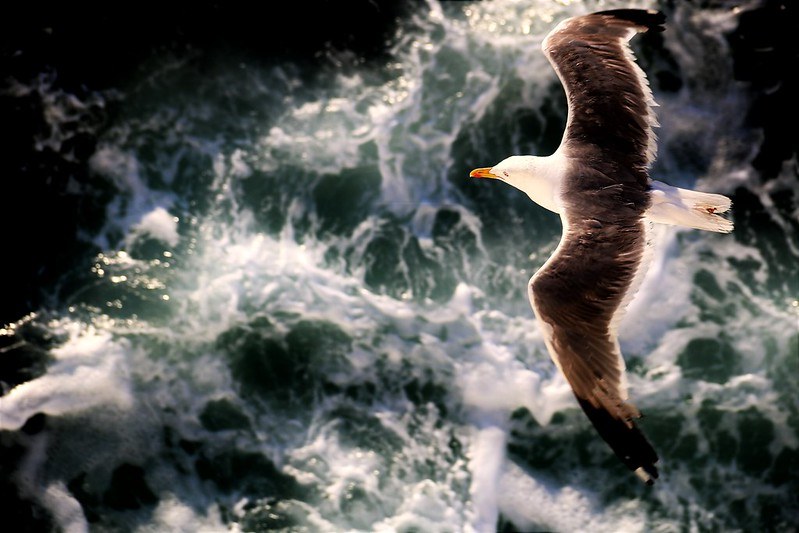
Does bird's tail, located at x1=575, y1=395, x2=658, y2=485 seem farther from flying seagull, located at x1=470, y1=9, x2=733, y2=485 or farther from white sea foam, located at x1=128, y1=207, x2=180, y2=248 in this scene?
white sea foam, located at x1=128, y1=207, x2=180, y2=248

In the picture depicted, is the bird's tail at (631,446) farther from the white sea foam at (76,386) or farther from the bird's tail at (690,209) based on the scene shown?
the white sea foam at (76,386)

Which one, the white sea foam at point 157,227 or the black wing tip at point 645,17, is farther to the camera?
the white sea foam at point 157,227

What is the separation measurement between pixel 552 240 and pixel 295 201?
2444 mm

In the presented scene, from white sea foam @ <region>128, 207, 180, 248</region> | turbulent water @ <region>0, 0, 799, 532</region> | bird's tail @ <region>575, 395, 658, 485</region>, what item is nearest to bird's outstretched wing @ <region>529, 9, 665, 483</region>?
bird's tail @ <region>575, 395, 658, 485</region>

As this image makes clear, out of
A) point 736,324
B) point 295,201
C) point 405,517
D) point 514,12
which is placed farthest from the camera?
point 514,12

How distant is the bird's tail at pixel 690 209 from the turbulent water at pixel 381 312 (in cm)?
196

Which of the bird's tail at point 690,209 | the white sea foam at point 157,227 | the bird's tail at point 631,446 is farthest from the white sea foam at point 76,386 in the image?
the bird's tail at point 690,209

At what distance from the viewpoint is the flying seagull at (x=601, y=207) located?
595 cm

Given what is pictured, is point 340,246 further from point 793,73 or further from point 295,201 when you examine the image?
point 793,73

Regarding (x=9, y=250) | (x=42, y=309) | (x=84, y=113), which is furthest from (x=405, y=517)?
(x=84, y=113)

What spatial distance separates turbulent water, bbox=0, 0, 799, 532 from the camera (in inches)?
307

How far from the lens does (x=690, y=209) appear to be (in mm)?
6477

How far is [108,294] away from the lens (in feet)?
28.0

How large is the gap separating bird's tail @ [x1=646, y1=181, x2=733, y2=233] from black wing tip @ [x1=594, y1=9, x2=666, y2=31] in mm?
1338
